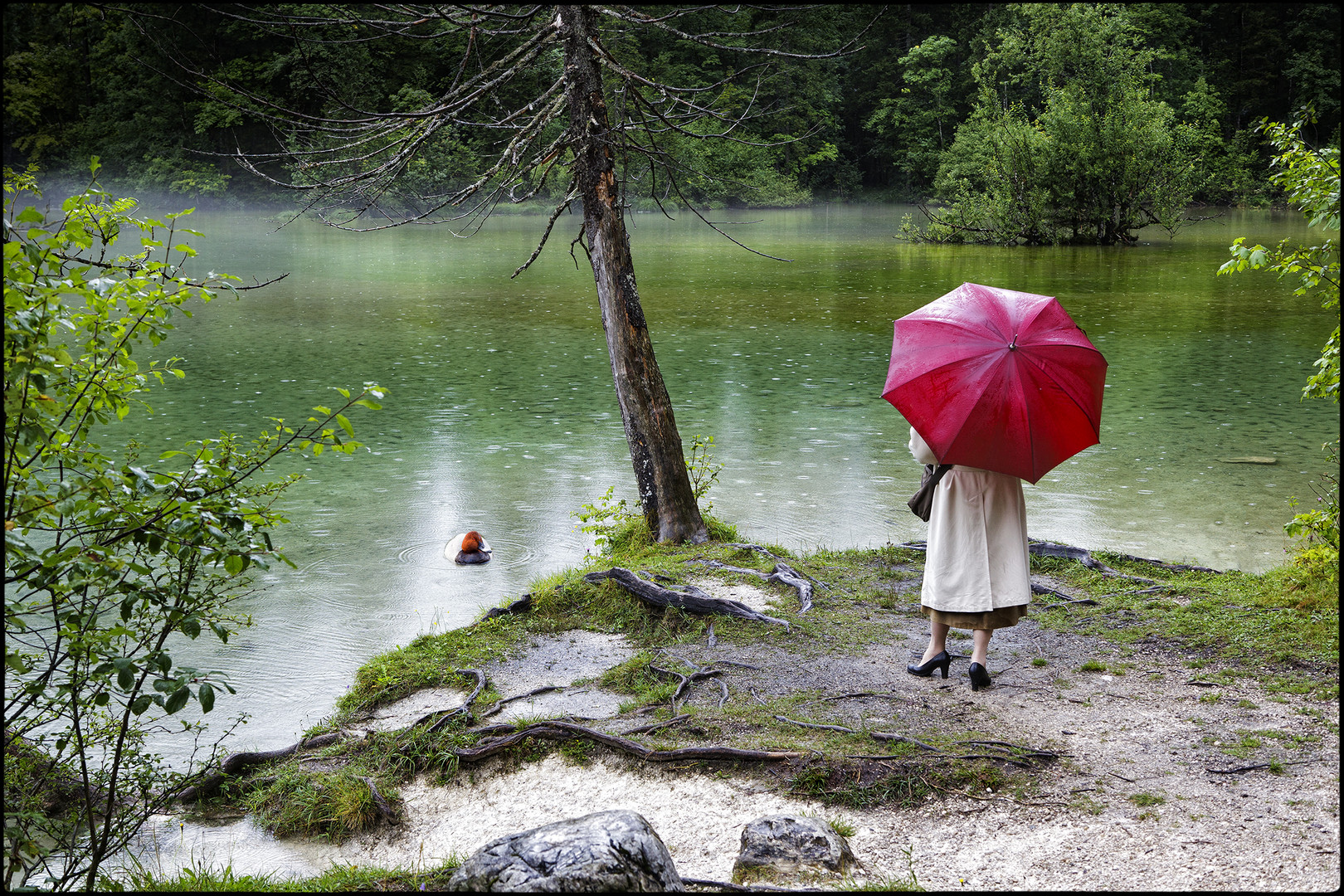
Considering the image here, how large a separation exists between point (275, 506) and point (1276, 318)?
19805 mm

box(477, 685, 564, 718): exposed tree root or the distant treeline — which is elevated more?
the distant treeline

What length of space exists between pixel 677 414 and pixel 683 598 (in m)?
7.30

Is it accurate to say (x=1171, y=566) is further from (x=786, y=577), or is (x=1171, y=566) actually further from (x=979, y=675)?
(x=979, y=675)

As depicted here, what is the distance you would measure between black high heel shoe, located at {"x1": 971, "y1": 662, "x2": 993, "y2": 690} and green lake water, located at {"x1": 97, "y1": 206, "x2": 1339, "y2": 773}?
13.3 feet

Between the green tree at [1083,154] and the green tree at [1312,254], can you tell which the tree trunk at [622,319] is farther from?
the green tree at [1083,154]

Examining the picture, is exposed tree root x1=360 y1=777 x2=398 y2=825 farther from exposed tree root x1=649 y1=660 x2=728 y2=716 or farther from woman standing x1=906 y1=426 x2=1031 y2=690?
woman standing x1=906 y1=426 x2=1031 y2=690

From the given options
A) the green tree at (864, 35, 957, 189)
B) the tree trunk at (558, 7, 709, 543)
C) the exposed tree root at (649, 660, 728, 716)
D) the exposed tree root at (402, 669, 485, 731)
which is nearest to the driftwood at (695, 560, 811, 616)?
the tree trunk at (558, 7, 709, 543)

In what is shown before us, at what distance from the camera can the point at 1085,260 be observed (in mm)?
31781

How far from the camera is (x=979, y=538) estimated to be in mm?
5191

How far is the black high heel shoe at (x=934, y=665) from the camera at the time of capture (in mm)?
5547

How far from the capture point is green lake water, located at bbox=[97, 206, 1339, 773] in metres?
8.80

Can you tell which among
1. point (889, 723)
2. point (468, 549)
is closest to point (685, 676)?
point (889, 723)

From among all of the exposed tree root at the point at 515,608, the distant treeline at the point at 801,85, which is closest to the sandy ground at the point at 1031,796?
the exposed tree root at the point at 515,608

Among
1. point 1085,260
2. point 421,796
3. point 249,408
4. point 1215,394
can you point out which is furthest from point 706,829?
point 1085,260
